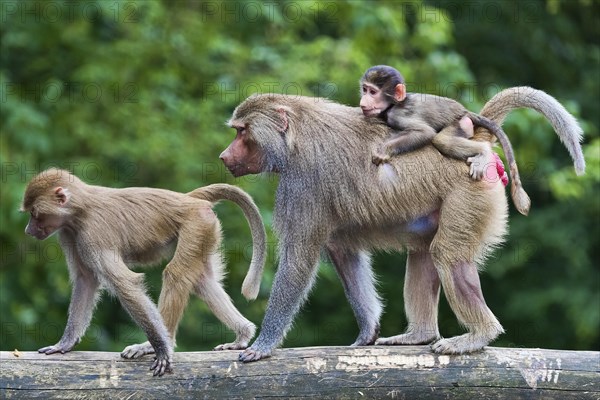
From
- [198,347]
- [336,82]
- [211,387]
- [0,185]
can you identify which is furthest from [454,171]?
[198,347]

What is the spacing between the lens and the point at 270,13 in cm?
1184

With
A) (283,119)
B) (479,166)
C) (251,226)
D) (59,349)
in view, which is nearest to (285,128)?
(283,119)

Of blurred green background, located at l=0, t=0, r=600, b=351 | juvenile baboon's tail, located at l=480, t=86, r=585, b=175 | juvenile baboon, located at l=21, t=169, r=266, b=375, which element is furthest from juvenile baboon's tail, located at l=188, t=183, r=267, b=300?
blurred green background, located at l=0, t=0, r=600, b=351

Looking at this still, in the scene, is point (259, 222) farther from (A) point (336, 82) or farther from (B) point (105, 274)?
(A) point (336, 82)

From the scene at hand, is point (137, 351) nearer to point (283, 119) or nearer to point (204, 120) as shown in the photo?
point (283, 119)

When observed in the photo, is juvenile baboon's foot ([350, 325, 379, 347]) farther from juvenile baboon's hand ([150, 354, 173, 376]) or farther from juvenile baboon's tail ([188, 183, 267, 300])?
juvenile baboon's hand ([150, 354, 173, 376])

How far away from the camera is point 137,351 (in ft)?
23.0

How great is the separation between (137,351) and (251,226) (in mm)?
1253

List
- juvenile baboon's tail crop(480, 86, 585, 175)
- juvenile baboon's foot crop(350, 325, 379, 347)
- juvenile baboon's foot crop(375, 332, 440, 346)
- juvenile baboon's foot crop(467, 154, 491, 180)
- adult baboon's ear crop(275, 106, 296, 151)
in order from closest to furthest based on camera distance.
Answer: juvenile baboon's foot crop(467, 154, 491, 180), juvenile baboon's tail crop(480, 86, 585, 175), adult baboon's ear crop(275, 106, 296, 151), juvenile baboon's foot crop(375, 332, 440, 346), juvenile baboon's foot crop(350, 325, 379, 347)

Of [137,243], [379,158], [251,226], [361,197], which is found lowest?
[137,243]

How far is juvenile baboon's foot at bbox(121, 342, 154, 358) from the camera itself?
6.98 meters

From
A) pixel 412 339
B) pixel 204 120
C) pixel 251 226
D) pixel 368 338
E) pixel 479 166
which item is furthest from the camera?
pixel 204 120

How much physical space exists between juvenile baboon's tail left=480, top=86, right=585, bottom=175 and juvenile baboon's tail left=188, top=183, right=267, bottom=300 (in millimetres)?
1804

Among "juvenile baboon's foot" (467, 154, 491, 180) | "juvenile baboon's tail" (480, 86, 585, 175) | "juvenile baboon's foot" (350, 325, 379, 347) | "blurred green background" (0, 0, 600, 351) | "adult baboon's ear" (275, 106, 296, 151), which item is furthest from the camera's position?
"blurred green background" (0, 0, 600, 351)
